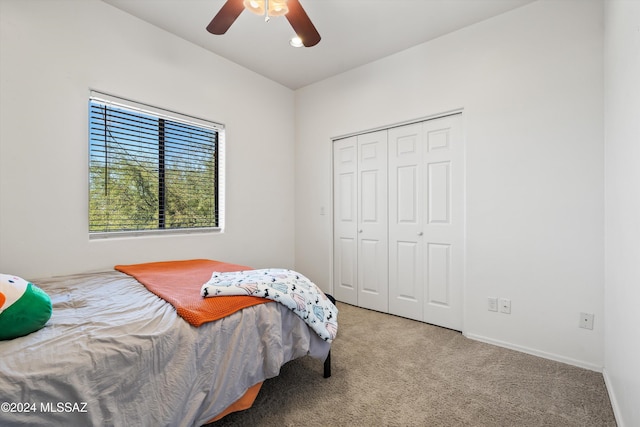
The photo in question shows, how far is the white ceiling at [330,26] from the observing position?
2277 mm

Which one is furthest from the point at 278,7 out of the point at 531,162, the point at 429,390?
the point at 429,390

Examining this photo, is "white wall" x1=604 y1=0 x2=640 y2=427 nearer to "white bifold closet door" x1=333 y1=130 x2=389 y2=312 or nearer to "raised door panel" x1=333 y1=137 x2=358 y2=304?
"white bifold closet door" x1=333 y1=130 x2=389 y2=312

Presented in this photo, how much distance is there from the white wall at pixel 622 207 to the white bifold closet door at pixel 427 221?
0.95 metres

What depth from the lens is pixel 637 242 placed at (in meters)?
1.17

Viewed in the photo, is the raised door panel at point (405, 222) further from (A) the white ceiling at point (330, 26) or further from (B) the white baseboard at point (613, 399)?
(B) the white baseboard at point (613, 399)

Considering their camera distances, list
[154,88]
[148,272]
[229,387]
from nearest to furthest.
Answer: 1. [229,387]
2. [148,272]
3. [154,88]

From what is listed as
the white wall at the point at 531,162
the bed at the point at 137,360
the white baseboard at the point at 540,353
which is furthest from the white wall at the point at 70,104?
the white baseboard at the point at 540,353

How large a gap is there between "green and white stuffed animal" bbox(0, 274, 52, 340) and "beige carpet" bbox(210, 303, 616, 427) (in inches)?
35.0

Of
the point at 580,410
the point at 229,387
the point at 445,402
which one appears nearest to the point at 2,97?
the point at 229,387

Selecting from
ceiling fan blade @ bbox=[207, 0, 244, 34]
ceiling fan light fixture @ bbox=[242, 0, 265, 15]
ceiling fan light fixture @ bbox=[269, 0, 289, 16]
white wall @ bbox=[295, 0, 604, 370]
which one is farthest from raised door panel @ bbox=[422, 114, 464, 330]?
ceiling fan blade @ bbox=[207, 0, 244, 34]

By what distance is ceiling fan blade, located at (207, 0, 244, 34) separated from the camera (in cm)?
172

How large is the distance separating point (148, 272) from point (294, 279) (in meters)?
1.17

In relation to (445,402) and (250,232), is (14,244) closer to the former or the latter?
(250,232)

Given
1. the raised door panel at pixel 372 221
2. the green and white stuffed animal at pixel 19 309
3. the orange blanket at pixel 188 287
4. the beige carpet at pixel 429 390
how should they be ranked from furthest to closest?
1. the raised door panel at pixel 372 221
2. the beige carpet at pixel 429 390
3. the orange blanket at pixel 188 287
4. the green and white stuffed animal at pixel 19 309
